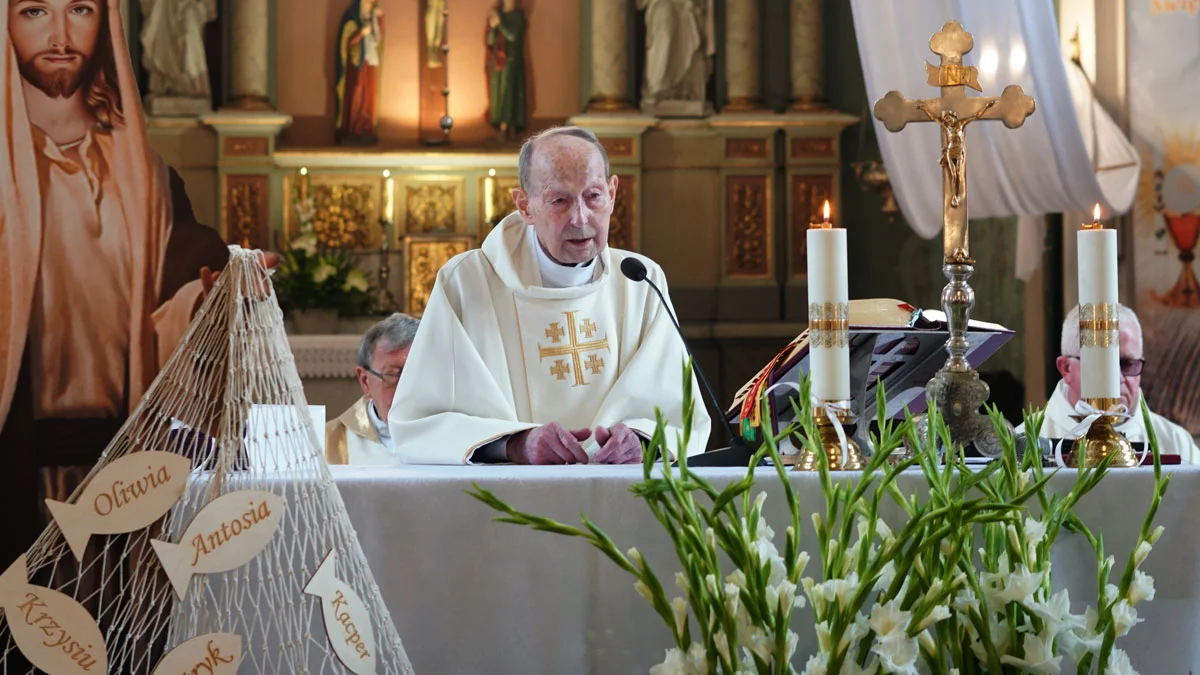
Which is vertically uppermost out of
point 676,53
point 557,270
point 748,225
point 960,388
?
point 676,53

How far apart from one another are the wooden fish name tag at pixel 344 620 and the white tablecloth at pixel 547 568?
0.31m

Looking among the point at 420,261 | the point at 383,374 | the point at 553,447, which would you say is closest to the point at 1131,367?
the point at 383,374

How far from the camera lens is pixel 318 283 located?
963 cm

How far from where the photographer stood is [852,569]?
144cm

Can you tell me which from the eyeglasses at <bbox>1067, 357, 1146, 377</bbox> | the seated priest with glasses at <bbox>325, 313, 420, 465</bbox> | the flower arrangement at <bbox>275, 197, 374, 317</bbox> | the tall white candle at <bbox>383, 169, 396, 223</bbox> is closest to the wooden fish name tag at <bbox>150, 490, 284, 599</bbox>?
the seated priest with glasses at <bbox>325, 313, 420, 465</bbox>

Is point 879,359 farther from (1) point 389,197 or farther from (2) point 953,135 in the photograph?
(1) point 389,197

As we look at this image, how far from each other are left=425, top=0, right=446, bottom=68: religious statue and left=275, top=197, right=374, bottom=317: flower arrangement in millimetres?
1837

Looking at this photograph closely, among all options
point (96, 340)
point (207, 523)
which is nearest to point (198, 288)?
point (96, 340)

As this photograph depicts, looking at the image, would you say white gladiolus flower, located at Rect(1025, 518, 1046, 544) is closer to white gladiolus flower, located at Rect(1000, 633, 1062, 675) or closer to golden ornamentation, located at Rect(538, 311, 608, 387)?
white gladiolus flower, located at Rect(1000, 633, 1062, 675)

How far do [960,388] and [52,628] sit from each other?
4.35ft

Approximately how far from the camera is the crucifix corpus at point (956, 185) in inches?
83.6

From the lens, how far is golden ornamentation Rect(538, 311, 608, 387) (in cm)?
285

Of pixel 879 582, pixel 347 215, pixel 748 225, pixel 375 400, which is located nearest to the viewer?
pixel 879 582

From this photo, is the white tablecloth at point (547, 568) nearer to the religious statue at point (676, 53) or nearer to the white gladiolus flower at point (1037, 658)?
the white gladiolus flower at point (1037, 658)
